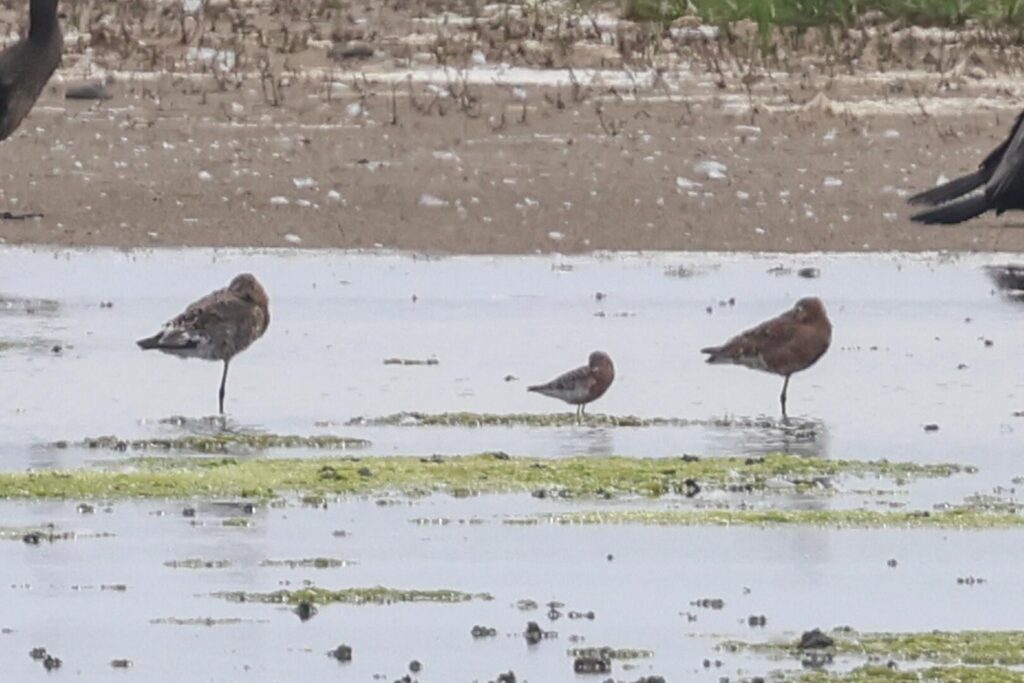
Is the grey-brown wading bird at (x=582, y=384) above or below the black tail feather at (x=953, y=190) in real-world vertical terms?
below

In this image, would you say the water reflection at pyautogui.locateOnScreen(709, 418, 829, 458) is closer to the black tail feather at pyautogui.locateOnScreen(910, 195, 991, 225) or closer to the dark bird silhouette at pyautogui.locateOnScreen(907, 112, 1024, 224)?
the dark bird silhouette at pyautogui.locateOnScreen(907, 112, 1024, 224)

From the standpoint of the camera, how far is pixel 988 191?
45.9 ft

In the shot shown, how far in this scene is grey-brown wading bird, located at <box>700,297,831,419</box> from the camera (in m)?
13.4

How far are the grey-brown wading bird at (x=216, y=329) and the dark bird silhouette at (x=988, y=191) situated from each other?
322cm

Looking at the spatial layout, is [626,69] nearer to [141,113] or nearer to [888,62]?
[888,62]

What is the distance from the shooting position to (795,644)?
25.7ft

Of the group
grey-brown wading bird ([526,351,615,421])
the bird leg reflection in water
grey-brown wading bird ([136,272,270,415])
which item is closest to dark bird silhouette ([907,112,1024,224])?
grey-brown wading bird ([526,351,615,421])

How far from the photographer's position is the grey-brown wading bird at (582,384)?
12719 mm

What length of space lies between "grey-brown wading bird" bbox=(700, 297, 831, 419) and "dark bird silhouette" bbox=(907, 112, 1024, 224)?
962 mm

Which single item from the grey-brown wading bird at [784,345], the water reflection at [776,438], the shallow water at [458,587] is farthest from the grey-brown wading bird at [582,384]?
the shallow water at [458,587]

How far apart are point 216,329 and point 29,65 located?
653cm

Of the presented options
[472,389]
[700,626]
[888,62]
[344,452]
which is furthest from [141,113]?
[700,626]

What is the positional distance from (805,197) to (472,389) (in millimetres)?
7570

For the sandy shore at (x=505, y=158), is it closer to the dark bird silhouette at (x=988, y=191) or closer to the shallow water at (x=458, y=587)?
the dark bird silhouette at (x=988, y=191)
